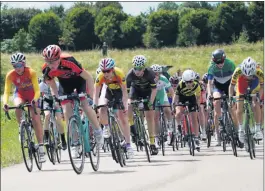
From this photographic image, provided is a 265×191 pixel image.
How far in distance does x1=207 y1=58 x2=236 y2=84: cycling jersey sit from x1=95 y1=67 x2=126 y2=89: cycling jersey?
10.7 ft

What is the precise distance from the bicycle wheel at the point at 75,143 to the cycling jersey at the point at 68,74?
749 mm

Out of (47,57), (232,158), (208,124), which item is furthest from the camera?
(208,124)

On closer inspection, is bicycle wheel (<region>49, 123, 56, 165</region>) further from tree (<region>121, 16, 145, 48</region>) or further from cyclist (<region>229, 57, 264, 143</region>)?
tree (<region>121, 16, 145, 48</region>)

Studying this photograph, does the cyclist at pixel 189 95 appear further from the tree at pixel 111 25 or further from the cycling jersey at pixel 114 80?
the tree at pixel 111 25

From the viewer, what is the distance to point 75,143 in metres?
11.4

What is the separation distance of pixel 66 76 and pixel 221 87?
5.53 m

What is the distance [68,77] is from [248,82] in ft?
14.0

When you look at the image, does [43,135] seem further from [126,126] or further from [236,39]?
[236,39]

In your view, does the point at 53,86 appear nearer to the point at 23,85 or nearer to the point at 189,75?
the point at 23,85

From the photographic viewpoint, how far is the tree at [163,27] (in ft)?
158

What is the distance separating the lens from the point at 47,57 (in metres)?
11.3

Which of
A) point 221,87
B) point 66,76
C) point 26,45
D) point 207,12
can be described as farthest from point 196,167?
point 207,12

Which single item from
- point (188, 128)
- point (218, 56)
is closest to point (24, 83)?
point (188, 128)

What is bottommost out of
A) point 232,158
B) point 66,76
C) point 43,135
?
point 232,158
